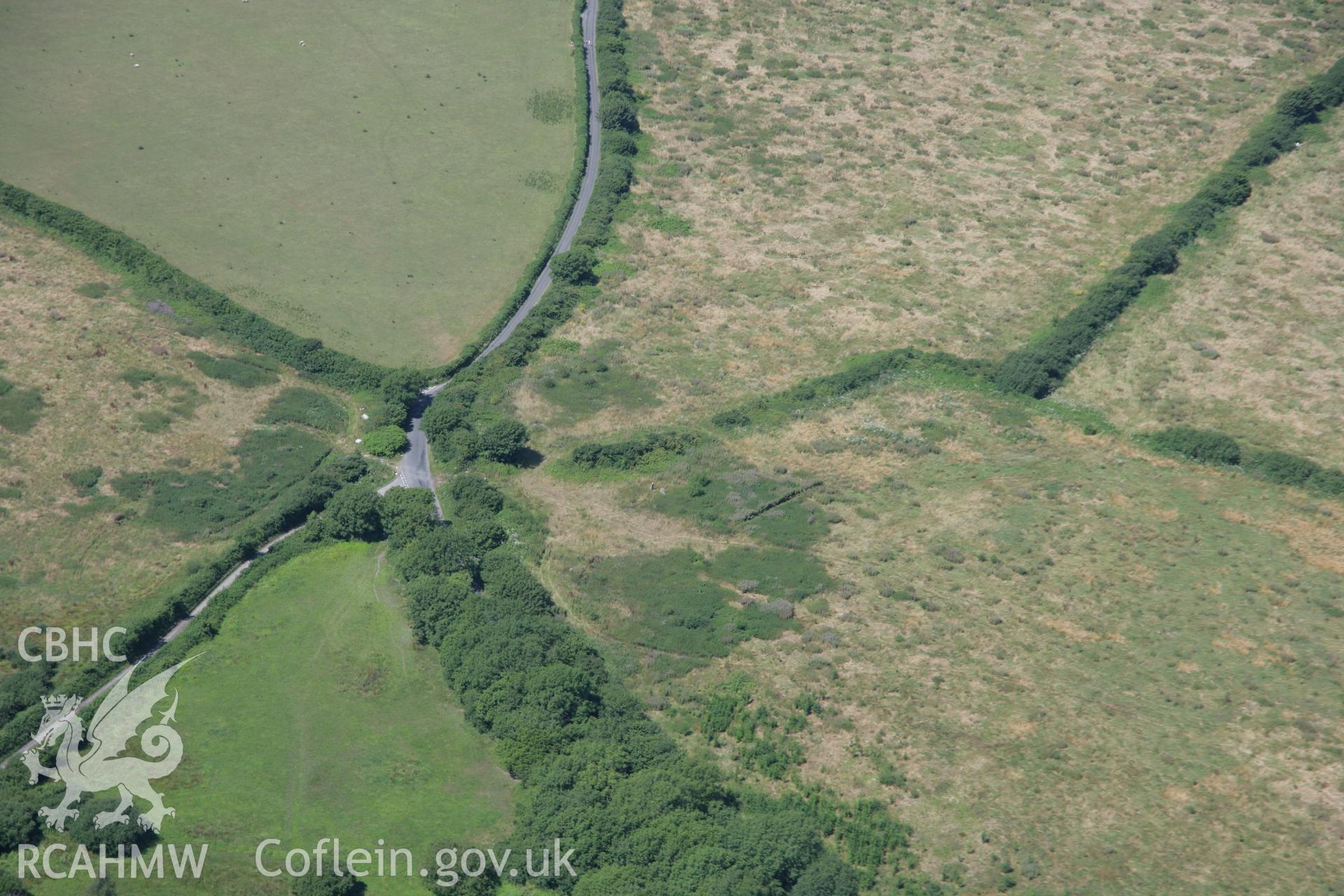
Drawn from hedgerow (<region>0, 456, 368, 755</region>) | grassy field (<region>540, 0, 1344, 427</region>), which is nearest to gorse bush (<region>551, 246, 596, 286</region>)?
grassy field (<region>540, 0, 1344, 427</region>)

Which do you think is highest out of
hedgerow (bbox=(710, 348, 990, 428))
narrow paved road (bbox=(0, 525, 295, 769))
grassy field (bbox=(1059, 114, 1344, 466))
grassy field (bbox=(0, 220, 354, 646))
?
grassy field (bbox=(1059, 114, 1344, 466))

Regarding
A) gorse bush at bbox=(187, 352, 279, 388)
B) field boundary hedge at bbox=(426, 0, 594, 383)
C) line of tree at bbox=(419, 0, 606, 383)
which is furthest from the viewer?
line of tree at bbox=(419, 0, 606, 383)

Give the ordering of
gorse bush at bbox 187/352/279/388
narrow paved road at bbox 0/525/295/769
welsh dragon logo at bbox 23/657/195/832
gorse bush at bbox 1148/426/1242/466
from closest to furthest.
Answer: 1. welsh dragon logo at bbox 23/657/195/832
2. narrow paved road at bbox 0/525/295/769
3. gorse bush at bbox 1148/426/1242/466
4. gorse bush at bbox 187/352/279/388

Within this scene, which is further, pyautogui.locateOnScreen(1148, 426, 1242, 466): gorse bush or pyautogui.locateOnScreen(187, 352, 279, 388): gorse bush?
pyautogui.locateOnScreen(187, 352, 279, 388): gorse bush

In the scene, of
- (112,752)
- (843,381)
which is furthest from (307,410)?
(843,381)

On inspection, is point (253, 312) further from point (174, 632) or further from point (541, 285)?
point (174, 632)

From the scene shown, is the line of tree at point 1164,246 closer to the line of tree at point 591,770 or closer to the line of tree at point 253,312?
the line of tree at point 253,312

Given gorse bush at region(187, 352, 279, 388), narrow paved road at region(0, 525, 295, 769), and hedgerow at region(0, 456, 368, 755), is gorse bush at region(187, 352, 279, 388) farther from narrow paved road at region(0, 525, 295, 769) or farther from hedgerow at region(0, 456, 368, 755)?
narrow paved road at region(0, 525, 295, 769)
